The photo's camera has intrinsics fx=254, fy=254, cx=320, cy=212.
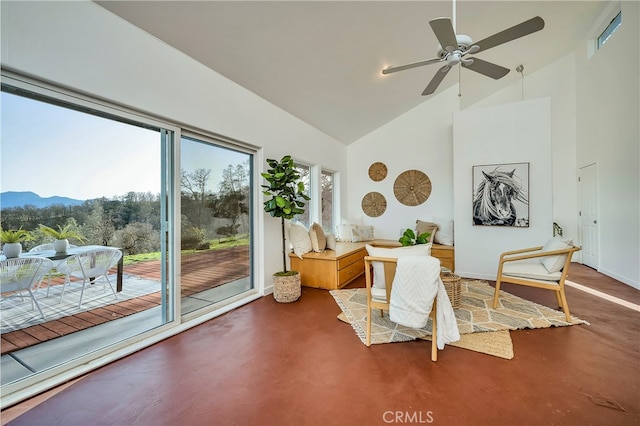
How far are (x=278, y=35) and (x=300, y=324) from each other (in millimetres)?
2949

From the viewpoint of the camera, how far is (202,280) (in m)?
2.87

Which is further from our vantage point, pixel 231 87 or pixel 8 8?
pixel 231 87

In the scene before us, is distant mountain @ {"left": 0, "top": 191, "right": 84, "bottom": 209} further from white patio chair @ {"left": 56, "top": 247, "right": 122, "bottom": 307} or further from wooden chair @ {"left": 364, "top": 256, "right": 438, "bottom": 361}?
wooden chair @ {"left": 364, "top": 256, "right": 438, "bottom": 361}

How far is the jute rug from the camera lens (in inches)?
86.7

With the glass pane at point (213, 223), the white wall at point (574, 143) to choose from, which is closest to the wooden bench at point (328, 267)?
the glass pane at point (213, 223)

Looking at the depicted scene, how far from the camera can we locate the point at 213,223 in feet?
9.72

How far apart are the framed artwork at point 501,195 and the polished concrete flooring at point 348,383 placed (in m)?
1.79

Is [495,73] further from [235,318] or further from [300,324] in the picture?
[235,318]

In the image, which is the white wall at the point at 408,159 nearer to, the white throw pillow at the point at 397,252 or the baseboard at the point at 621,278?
the baseboard at the point at 621,278

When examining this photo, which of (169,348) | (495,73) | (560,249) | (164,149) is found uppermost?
(495,73)

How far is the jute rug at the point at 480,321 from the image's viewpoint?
220 centimetres

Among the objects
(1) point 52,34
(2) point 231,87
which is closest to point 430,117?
(2) point 231,87

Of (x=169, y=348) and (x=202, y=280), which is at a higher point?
(x=202, y=280)

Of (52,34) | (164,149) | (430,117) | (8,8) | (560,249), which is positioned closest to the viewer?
(8,8)
